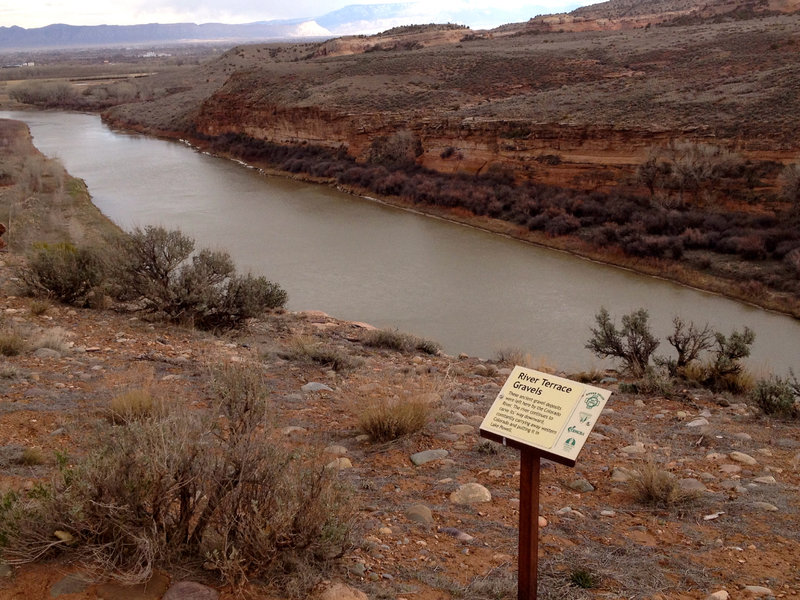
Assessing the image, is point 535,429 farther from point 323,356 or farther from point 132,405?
point 323,356

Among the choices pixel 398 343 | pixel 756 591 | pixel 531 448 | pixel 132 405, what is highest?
pixel 531 448

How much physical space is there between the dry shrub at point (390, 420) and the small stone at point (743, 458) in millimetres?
2246

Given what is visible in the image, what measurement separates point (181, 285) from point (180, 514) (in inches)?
236

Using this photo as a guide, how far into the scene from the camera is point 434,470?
14.9 feet

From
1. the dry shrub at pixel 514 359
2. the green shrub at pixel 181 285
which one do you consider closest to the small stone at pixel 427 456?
the dry shrub at pixel 514 359

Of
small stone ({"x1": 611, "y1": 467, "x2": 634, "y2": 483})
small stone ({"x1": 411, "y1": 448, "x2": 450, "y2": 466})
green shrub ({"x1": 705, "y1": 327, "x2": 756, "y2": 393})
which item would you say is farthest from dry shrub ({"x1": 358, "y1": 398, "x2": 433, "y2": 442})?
green shrub ({"x1": 705, "y1": 327, "x2": 756, "y2": 393})

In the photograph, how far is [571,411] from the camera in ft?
9.23

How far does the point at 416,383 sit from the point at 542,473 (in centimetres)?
204

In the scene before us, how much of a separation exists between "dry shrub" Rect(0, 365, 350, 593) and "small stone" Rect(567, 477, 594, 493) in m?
1.87

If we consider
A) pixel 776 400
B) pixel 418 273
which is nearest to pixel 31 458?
pixel 776 400

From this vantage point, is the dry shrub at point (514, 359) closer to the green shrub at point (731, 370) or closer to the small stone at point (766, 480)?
the green shrub at point (731, 370)

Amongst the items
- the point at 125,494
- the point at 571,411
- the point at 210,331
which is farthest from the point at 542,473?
the point at 210,331

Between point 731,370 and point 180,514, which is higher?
point 180,514

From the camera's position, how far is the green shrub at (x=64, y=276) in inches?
341
